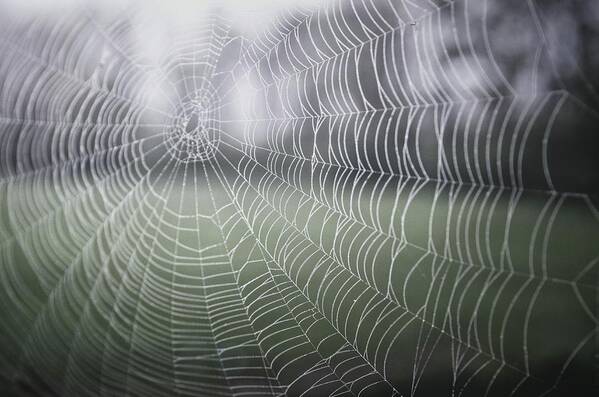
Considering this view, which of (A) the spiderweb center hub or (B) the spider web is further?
(A) the spiderweb center hub

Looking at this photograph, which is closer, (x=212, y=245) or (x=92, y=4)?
(x=92, y=4)

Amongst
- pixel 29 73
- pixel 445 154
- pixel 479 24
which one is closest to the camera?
pixel 29 73

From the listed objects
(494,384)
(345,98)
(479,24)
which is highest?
(479,24)

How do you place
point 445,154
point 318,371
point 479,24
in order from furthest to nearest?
point 479,24 → point 445,154 → point 318,371

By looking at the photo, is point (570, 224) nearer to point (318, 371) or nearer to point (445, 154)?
point (445, 154)

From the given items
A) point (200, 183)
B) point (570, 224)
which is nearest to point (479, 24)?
point (570, 224)

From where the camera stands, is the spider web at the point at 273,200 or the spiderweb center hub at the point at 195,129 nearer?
the spider web at the point at 273,200
